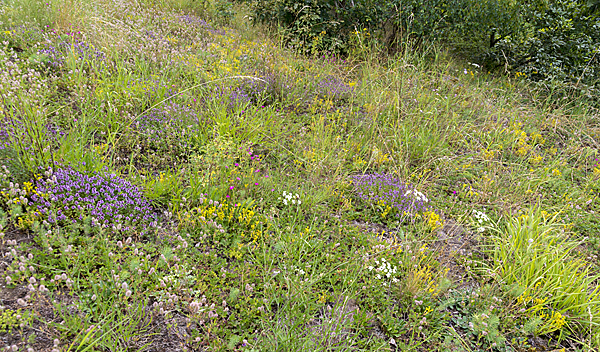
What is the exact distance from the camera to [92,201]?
2.55 metres

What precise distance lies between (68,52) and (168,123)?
5.08 feet

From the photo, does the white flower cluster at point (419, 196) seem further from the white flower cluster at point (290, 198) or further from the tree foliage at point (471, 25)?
the tree foliage at point (471, 25)

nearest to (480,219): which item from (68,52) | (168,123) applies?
(168,123)

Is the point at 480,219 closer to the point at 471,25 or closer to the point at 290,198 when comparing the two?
the point at 290,198

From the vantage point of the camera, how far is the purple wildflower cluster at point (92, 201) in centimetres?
246

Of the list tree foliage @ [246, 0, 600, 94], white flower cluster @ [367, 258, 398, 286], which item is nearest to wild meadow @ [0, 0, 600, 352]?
white flower cluster @ [367, 258, 398, 286]

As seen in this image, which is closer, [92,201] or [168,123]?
[92,201]

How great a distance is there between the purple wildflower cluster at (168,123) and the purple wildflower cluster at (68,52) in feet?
3.50

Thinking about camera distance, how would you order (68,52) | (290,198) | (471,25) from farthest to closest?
1. (471,25)
2. (68,52)
3. (290,198)

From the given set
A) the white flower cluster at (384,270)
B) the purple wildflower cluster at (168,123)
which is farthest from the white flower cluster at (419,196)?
the purple wildflower cluster at (168,123)

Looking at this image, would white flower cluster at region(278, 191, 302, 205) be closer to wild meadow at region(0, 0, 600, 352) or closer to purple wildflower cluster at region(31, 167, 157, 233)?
wild meadow at region(0, 0, 600, 352)

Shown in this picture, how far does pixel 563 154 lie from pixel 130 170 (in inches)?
231

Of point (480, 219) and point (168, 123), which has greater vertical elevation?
point (168, 123)

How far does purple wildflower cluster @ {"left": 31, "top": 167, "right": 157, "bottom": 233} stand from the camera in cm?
246
